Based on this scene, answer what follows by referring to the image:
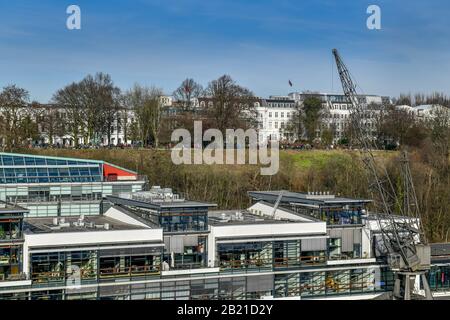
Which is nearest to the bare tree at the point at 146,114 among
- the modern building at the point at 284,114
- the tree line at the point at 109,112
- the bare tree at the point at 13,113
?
the tree line at the point at 109,112

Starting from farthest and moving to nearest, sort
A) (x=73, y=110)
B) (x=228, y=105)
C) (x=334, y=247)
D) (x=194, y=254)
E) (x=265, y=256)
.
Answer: (x=228, y=105)
(x=73, y=110)
(x=334, y=247)
(x=265, y=256)
(x=194, y=254)

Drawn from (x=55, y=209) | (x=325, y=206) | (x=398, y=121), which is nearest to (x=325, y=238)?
(x=325, y=206)

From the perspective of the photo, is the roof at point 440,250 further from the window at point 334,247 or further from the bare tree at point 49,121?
the bare tree at point 49,121

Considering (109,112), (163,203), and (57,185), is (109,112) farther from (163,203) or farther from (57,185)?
(163,203)

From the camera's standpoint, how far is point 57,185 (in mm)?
32594

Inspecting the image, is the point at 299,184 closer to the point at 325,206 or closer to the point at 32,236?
the point at 325,206

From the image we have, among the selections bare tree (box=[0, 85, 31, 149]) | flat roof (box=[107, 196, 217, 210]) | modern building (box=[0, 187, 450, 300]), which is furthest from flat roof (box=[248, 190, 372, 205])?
bare tree (box=[0, 85, 31, 149])

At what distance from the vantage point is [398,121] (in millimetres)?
70562

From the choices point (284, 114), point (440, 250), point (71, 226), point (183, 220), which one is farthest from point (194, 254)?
point (284, 114)

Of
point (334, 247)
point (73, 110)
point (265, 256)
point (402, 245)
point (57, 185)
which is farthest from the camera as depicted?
point (73, 110)

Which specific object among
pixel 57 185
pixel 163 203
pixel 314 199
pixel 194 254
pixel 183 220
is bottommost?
pixel 194 254

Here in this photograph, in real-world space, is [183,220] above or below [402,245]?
above

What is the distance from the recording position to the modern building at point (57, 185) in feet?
103

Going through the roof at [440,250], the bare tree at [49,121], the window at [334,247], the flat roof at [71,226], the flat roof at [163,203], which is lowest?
the roof at [440,250]
